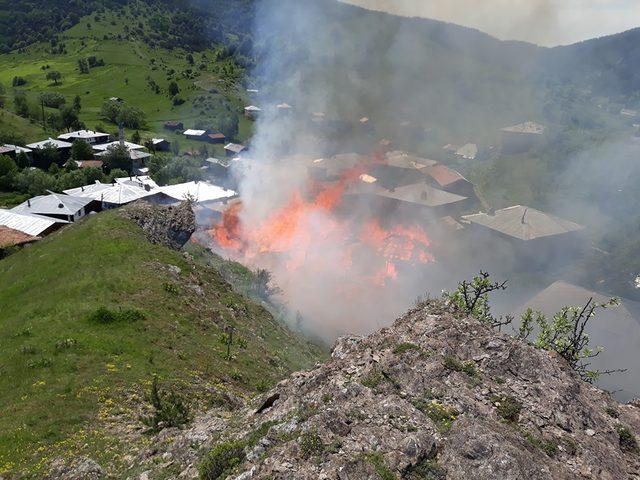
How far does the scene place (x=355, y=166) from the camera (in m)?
A: 124

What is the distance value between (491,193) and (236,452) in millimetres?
115767

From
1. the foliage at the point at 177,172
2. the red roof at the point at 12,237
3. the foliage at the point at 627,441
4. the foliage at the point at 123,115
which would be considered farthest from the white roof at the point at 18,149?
the foliage at the point at 627,441

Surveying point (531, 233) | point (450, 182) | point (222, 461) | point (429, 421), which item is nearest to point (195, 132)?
point (450, 182)

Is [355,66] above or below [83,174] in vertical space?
above

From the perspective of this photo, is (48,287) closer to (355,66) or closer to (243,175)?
(243,175)

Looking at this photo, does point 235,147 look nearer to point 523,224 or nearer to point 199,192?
point 199,192

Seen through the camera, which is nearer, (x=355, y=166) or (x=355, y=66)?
(x=355, y=166)

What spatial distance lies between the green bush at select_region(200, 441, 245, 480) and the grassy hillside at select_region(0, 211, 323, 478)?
21.3 ft

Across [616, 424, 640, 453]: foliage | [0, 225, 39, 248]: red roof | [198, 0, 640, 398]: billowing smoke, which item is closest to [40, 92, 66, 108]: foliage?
[198, 0, 640, 398]: billowing smoke

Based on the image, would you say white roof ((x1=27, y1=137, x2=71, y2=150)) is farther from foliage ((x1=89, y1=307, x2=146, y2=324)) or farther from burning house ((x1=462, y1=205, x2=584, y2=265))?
foliage ((x1=89, y1=307, x2=146, y2=324))

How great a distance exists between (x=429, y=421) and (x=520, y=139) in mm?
143480

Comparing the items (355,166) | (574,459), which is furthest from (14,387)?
(355,166)

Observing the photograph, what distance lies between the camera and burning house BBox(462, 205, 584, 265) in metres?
82.1

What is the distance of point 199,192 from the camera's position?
95.2 metres
